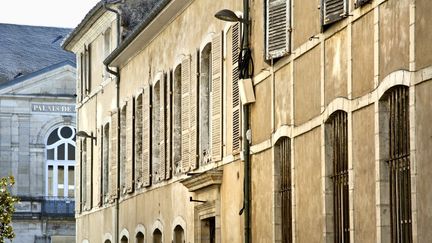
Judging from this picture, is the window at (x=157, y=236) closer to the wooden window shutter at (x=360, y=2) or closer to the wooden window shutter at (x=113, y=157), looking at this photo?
the wooden window shutter at (x=113, y=157)

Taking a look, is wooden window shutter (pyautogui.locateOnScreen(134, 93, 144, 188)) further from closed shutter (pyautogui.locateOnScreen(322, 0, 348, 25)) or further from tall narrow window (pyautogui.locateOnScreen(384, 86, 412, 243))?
tall narrow window (pyautogui.locateOnScreen(384, 86, 412, 243))

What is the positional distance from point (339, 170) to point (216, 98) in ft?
25.0

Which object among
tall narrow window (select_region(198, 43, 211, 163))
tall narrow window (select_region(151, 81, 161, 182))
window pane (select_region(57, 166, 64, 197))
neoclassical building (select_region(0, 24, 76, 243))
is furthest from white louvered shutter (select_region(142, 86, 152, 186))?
window pane (select_region(57, 166, 64, 197))

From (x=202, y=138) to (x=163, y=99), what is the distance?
151 inches

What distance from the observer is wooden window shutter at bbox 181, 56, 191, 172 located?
2832 cm

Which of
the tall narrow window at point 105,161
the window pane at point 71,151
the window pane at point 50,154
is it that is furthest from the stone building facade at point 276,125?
the window pane at point 50,154

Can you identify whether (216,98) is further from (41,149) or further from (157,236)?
(41,149)

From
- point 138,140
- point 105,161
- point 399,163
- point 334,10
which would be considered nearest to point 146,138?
point 138,140

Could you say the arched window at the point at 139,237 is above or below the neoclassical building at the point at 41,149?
below

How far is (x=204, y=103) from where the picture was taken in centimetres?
2733

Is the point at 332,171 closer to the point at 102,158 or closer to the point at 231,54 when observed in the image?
the point at 231,54

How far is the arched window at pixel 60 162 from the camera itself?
66.1m

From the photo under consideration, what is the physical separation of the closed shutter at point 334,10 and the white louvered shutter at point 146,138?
45.6ft

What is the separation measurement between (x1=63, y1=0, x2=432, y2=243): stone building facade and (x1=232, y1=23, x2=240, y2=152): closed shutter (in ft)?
0.12
